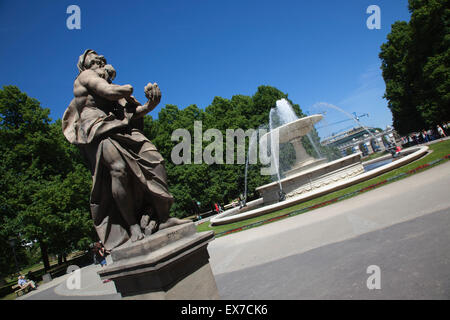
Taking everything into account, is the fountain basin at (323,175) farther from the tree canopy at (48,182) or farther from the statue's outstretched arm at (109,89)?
the statue's outstretched arm at (109,89)

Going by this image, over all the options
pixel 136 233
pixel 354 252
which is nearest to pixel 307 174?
pixel 354 252

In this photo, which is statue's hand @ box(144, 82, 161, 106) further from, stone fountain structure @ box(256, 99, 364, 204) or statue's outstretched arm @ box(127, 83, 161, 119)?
stone fountain structure @ box(256, 99, 364, 204)

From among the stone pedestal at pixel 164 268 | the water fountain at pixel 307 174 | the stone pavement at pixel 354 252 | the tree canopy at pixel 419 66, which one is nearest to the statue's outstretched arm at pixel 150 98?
the stone pedestal at pixel 164 268

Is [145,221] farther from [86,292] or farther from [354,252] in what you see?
[86,292]

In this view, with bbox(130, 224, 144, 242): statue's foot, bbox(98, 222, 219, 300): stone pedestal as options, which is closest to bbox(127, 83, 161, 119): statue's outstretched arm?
bbox(130, 224, 144, 242): statue's foot

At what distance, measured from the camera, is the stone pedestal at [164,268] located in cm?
280

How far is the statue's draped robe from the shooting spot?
3295 millimetres

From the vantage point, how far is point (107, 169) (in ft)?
11.2

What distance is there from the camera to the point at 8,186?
20.7m

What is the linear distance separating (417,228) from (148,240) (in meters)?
5.39

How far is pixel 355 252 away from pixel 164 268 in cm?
410

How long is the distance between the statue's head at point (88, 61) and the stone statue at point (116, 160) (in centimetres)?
7

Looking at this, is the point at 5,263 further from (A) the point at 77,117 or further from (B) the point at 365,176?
(B) the point at 365,176
